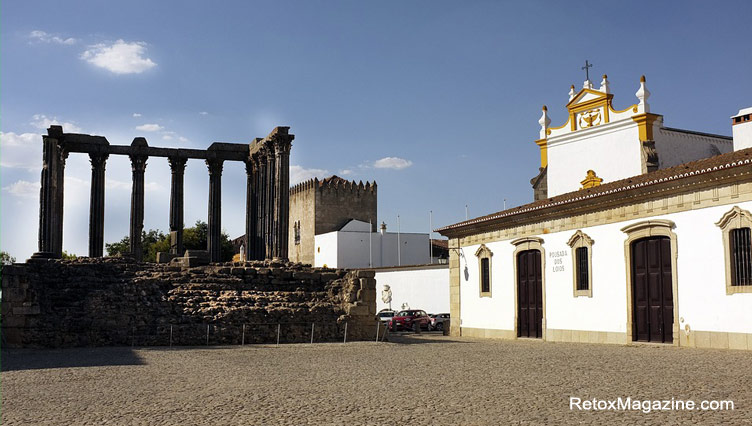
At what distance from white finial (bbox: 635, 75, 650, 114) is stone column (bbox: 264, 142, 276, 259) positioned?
15.9m

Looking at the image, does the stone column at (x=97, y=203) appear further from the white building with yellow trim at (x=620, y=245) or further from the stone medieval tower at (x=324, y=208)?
the stone medieval tower at (x=324, y=208)

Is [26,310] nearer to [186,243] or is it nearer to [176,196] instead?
[176,196]

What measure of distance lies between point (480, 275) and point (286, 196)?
9.02 meters

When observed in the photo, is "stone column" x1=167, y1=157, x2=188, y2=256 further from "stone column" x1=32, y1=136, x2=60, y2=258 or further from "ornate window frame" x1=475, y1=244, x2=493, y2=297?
"ornate window frame" x1=475, y1=244, x2=493, y2=297

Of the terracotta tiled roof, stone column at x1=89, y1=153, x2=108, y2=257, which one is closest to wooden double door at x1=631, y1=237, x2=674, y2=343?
the terracotta tiled roof

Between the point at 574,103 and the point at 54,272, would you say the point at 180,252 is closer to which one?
the point at 54,272

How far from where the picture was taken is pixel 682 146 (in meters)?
32.3

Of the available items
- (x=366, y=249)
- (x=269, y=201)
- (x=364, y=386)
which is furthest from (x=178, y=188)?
(x=364, y=386)

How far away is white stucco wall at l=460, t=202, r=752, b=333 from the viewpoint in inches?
731

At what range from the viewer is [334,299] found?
84.1ft

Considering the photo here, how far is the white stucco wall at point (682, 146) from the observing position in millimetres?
31438

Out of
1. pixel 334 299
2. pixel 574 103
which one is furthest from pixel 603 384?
pixel 574 103

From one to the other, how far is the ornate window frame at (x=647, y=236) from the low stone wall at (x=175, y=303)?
8328 mm

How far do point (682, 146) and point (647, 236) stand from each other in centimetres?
1324
